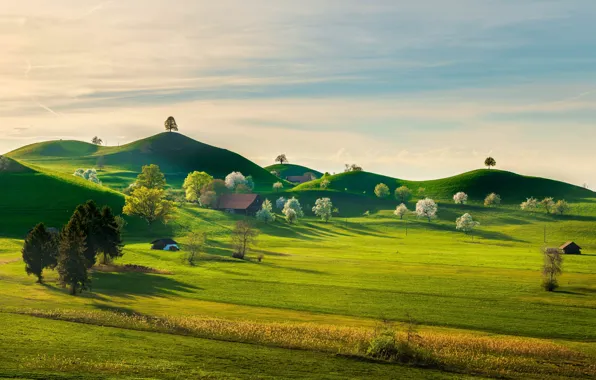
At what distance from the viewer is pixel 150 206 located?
6048 inches

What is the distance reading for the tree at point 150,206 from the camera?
153250mm

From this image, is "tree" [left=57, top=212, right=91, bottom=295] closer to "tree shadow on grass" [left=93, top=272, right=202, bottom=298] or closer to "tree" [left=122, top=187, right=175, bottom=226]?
"tree shadow on grass" [left=93, top=272, right=202, bottom=298]

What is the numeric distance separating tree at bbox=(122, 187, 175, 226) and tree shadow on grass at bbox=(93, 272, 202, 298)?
207 feet

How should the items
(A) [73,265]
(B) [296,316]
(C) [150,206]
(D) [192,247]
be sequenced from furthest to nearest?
1. (C) [150,206]
2. (D) [192,247]
3. (A) [73,265]
4. (B) [296,316]

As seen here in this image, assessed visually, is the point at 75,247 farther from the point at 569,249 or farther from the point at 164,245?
the point at 569,249

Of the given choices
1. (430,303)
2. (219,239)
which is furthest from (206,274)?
(219,239)

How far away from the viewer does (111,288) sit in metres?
78.4

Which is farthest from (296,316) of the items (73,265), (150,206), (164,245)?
(150,206)

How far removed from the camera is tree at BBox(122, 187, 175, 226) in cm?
15325

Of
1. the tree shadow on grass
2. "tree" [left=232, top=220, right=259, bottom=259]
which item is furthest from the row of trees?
"tree" [left=232, top=220, right=259, bottom=259]

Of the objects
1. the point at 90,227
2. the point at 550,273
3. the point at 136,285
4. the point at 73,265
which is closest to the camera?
the point at 73,265

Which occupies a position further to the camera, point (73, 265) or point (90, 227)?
point (90, 227)

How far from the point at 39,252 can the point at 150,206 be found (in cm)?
7044

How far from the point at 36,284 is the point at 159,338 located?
41.8 meters
